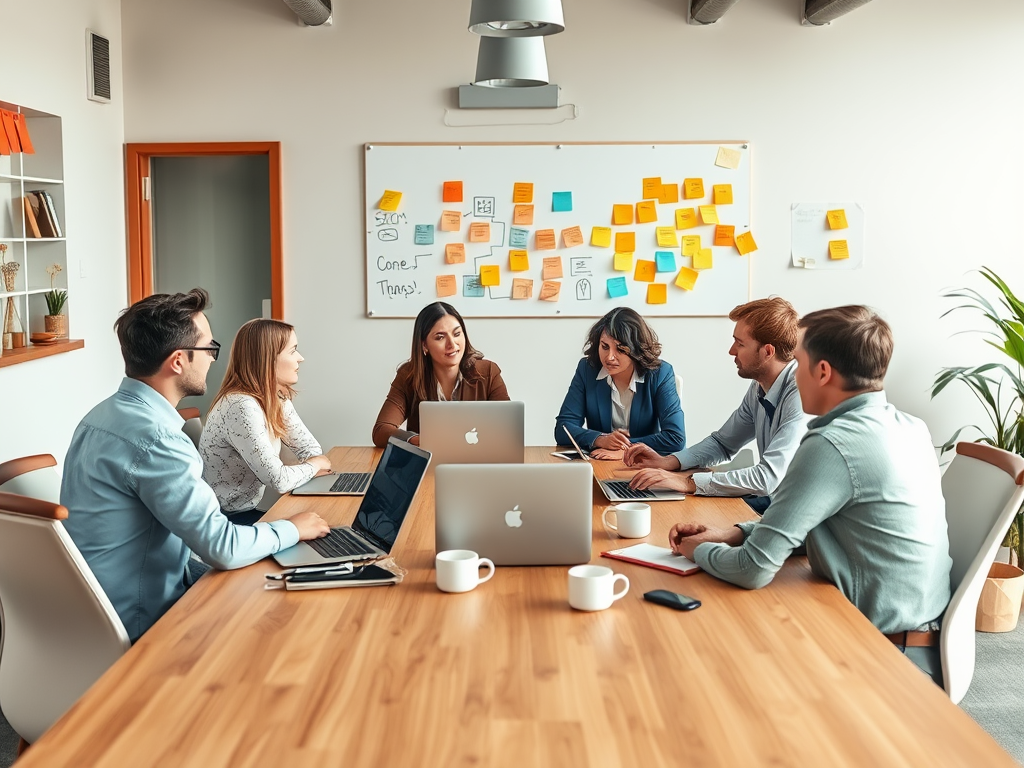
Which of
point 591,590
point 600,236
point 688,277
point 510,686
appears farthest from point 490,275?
point 510,686

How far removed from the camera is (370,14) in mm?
4883

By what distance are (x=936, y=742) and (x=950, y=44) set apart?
178 inches

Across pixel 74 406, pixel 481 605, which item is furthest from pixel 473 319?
pixel 481 605

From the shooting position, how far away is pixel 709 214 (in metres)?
4.97

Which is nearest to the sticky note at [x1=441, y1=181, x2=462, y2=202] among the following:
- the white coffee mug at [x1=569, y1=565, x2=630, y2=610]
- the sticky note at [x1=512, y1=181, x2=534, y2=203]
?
the sticky note at [x1=512, y1=181, x2=534, y2=203]

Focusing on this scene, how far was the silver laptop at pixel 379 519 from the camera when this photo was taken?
2105 mm

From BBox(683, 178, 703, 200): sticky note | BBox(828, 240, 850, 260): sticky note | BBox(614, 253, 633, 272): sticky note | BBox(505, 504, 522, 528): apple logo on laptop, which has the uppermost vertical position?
BBox(683, 178, 703, 200): sticky note

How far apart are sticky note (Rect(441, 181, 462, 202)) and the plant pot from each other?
2931mm

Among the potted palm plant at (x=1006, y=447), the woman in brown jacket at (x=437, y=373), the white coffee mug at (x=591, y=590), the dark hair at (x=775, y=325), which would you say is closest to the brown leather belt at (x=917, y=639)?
the white coffee mug at (x=591, y=590)

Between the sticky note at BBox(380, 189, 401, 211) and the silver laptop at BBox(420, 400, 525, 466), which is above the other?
the sticky note at BBox(380, 189, 401, 211)

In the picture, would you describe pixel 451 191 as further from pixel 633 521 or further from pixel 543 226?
pixel 633 521

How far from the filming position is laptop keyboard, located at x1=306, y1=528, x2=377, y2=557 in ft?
7.02

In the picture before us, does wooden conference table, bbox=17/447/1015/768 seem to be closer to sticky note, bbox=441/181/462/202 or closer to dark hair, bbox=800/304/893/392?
dark hair, bbox=800/304/893/392

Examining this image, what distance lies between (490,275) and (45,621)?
337cm
